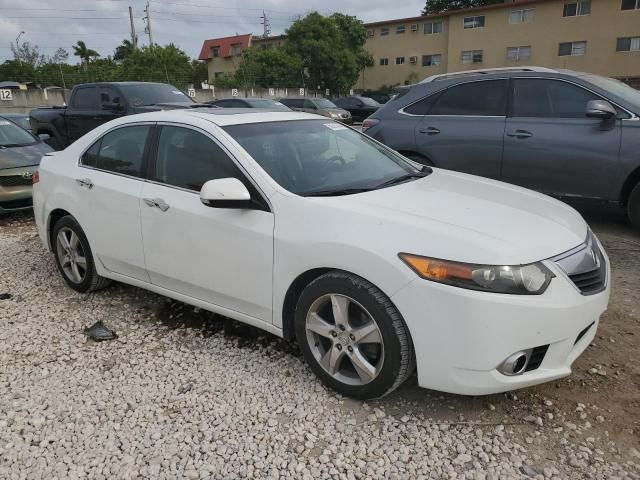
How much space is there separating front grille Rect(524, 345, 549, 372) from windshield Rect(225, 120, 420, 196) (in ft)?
4.23

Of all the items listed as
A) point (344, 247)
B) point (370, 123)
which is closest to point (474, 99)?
point (370, 123)

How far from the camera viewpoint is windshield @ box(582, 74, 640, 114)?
5227mm

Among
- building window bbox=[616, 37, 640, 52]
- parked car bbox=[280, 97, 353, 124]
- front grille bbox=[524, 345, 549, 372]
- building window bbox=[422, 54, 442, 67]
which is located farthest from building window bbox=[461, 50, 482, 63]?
front grille bbox=[524, 345, 549, 372]

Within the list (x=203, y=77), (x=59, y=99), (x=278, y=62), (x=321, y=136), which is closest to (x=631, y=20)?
(x=278, y=62)

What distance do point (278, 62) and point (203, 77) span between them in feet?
96.4

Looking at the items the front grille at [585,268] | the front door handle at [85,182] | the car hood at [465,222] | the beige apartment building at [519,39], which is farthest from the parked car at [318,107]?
the beige apartment building at [519,39]

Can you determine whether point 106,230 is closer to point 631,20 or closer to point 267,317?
point 267,317

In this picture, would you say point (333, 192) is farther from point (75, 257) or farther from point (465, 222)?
point (75, 257)

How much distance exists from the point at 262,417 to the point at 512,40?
138ft

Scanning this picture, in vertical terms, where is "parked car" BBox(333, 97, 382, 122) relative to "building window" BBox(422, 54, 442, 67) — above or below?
below

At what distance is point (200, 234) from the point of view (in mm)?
3227

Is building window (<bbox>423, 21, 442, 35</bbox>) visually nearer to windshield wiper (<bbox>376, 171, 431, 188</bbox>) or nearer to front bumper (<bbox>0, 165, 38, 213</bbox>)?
front bumper (<bbox>0, 165, 38, 213</bbox>)

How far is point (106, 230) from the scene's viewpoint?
12.8 feet

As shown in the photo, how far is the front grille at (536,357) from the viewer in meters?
→ 2.46
